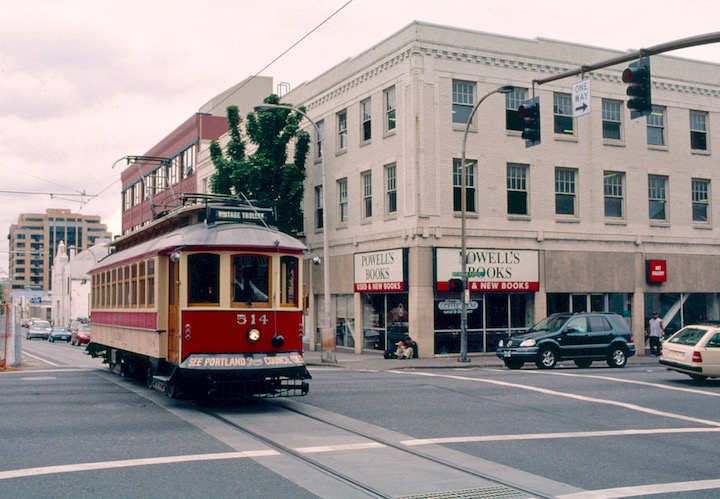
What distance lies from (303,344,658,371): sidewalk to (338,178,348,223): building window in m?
5.80

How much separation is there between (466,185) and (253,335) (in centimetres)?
1754

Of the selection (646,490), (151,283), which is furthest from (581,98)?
(646,490)

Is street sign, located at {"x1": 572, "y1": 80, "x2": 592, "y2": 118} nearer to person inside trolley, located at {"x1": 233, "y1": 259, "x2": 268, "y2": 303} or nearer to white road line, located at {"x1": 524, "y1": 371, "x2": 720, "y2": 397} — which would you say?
white road line, located at {"x1": 524, "y1": 371, "x2": 720, "y2": 397}

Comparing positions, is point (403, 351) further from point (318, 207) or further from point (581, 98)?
point (581, 98)

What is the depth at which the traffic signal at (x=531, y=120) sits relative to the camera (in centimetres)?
1620

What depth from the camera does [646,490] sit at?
26.9ft

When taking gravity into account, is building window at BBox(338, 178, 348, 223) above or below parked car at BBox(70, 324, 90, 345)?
above

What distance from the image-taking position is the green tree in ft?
108

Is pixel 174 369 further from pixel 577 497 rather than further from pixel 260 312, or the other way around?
pixel 577 497

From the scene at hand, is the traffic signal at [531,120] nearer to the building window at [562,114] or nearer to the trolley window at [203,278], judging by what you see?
the trolley window at [203,278]

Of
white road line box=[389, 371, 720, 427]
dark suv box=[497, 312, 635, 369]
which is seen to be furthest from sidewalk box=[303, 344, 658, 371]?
white road line box=[389, 371, 720, 427]

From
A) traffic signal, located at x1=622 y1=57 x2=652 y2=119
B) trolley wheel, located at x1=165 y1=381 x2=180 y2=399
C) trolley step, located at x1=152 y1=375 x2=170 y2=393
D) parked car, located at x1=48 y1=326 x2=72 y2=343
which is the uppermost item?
traffic signal, located at x1=622 y1=57 x2=652 y2=119

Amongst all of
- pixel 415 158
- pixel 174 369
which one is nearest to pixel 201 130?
pixel 415 158

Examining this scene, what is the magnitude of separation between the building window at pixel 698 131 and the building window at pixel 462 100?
36.0 ft
